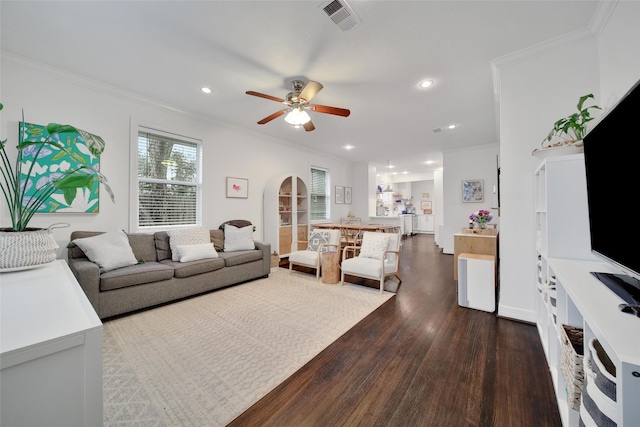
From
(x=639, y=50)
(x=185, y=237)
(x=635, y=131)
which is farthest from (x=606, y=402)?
(x=185, y=237)

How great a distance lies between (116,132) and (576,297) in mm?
4700

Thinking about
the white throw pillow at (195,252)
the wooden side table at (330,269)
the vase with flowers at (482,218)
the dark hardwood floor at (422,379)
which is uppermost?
the vase with flowers at (482,218)

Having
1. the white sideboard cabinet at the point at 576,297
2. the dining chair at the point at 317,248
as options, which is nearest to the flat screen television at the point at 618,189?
the white sideboard cabinet at the point at 576,297

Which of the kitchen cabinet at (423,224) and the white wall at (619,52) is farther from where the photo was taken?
the kitchen cabinet at (423,224)

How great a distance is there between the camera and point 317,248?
4516mm

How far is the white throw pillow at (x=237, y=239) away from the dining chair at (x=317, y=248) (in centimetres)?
83

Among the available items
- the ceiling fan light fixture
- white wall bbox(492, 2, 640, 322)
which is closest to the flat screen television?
white wall bbox(492, 2, 640, 322)

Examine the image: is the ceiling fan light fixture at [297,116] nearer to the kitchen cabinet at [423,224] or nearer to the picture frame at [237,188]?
the picture frame at [237,188]

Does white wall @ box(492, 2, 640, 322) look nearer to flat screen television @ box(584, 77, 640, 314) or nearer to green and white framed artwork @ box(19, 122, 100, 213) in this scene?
flat screen television @ box(584, 77, 640, 314)

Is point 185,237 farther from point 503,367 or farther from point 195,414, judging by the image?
point 503,367

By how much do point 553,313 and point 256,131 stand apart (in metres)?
4.98

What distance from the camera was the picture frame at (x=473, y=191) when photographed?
19.8 feet

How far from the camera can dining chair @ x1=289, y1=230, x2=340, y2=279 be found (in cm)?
418

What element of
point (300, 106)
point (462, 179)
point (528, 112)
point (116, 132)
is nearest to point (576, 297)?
point (528, 112)
